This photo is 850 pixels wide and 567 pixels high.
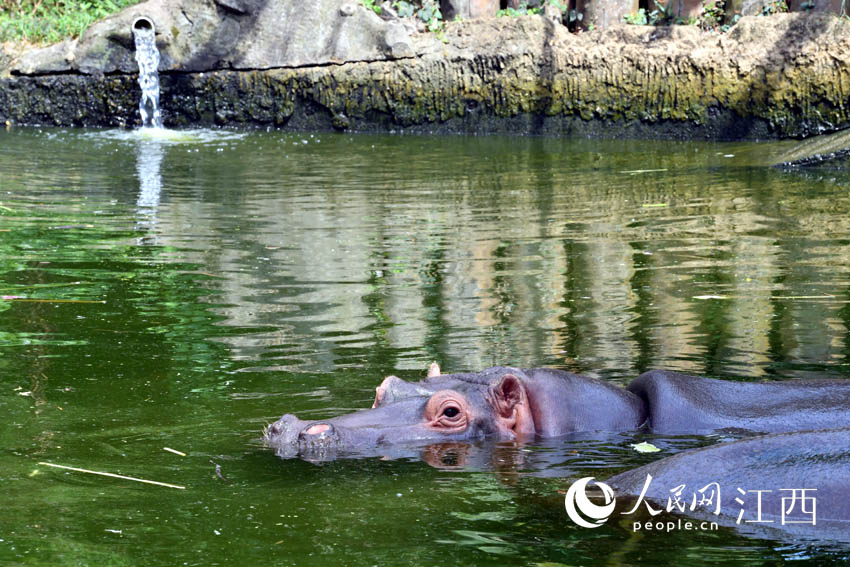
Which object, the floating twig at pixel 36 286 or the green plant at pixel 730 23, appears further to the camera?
the green plant at pixel 730 23

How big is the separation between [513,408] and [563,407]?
6.8 inches

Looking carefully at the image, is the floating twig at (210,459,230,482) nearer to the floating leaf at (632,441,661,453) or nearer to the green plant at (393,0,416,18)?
the floating leaf at (632,441,661,453)

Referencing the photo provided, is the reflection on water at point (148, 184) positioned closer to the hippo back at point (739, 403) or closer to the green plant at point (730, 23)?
the hippo back at point (739, 403)

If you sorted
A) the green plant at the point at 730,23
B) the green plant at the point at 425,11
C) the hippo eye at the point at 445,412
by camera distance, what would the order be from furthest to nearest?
the green plant at the point at 425,11 → the green plant at the point at 730,23 → the hippo eye at the point at 445,412

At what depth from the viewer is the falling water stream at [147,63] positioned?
15.8 meters

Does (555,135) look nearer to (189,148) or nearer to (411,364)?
(189,148)

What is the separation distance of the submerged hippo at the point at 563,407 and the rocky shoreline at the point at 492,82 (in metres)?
10.2

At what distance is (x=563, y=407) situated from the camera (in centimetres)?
451

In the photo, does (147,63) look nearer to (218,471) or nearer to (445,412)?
(445,412)

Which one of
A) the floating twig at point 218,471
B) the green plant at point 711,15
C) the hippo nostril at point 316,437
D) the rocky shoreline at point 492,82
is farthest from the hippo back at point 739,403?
the green plant at point 711,15

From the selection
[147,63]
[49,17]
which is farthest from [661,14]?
[49,17]

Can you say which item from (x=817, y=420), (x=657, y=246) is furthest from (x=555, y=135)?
(x=817, y=420)

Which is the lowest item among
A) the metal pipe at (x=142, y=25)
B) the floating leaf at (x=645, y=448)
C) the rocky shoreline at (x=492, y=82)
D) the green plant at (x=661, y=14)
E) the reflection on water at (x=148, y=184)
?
the reflection on water at (x=148, y=184)

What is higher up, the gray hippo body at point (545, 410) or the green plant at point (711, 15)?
the green plant at point (711, 15)
